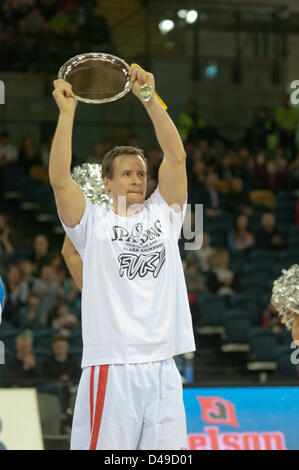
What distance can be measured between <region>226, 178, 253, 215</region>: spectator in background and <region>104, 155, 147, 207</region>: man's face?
9.76 m

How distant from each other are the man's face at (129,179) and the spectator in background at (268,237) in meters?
8.67

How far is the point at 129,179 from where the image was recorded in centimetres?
419

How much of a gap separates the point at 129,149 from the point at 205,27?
41.6 ft

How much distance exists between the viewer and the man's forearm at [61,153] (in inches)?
155

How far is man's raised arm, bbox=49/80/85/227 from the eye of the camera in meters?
3.93

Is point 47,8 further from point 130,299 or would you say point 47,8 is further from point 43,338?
point 130,299

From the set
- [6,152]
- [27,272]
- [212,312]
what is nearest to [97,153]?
[6,152]

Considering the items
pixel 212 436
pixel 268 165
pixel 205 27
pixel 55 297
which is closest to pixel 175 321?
pixel 212 436

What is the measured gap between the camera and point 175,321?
162 inches

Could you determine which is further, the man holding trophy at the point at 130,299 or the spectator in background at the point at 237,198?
the spectator in background at the point at 237,198

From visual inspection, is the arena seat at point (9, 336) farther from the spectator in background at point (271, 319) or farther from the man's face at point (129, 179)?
the man's face at point (129, 179)

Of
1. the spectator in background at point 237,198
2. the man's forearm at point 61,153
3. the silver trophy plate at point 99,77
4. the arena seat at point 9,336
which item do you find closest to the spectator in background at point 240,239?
the spectator in background at point 237,198

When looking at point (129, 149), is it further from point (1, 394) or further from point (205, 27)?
point (205, 27)
